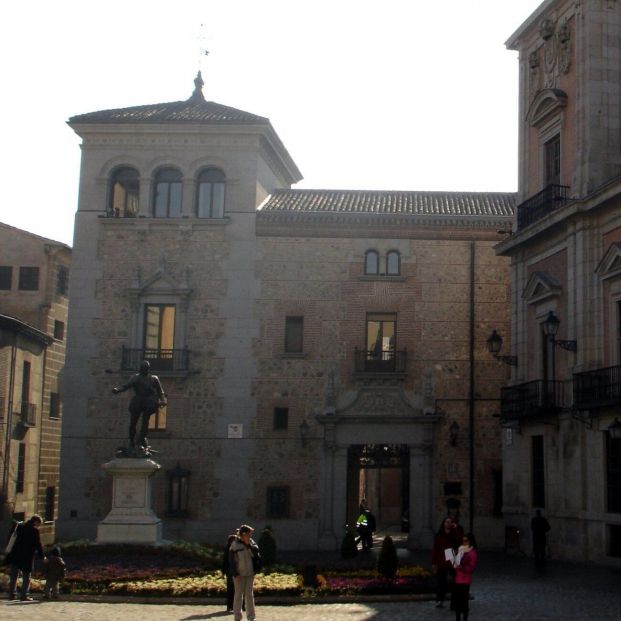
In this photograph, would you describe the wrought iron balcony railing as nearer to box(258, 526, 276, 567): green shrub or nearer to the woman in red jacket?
box(258, 526, 276, 567): green shrub

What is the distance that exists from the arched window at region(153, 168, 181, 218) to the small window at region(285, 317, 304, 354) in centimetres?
521

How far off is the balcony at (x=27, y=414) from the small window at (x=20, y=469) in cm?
82

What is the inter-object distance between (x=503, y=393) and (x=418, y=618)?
1407 centimetres

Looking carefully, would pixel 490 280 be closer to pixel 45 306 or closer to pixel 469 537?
pixel 45 306

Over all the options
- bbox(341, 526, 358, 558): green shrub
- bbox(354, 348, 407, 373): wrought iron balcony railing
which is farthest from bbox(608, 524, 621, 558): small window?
bbox(354, 348, 407, 373): wrought iron balcony railing

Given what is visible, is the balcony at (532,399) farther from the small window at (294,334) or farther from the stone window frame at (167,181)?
the stone window frame at (167,181)

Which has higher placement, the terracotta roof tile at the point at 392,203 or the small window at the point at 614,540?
the terracotta roof tile at the point at 392,203

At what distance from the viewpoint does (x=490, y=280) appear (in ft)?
116

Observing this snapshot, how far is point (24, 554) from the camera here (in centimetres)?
1850

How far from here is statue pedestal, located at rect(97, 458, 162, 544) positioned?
23688 millimetres

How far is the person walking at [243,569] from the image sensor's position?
613 inches

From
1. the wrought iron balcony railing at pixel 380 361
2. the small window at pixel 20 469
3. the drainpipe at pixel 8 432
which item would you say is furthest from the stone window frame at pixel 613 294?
the small window at pixel 20 469

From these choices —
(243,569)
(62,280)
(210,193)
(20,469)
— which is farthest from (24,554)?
(62,280)

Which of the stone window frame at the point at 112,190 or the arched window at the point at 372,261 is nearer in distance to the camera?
the arched window at the point at 372,261
